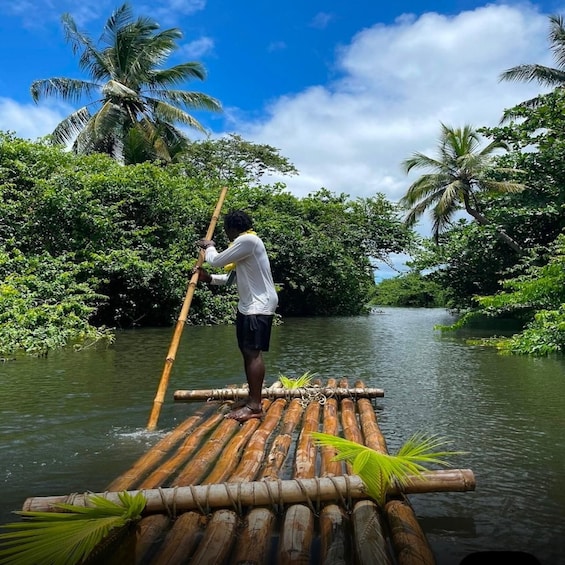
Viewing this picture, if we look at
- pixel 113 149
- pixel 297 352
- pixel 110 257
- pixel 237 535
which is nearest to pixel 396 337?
pixel 297 352

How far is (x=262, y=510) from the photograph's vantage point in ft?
8.66

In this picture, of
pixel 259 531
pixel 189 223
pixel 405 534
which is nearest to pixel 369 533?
pixel 405 534

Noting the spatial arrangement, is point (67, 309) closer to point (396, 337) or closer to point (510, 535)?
point (396, 337)

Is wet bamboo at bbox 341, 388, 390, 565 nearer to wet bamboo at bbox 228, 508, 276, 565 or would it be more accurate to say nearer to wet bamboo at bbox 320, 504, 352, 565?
wet bamboo at bbox 320, 504, 352, 565

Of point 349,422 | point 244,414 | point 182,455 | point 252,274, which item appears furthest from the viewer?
point 252,274

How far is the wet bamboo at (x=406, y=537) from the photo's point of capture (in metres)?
2.17

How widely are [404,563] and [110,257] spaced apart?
1297 centimetres

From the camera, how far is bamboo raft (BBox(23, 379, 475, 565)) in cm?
223

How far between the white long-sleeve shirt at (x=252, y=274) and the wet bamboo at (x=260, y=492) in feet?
6.90

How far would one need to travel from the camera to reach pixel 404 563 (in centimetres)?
213

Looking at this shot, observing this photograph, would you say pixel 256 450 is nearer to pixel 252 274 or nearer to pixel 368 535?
pixel 368 535

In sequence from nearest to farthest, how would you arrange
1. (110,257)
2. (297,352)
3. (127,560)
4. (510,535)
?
(127,560)
(510,535)
(297,352)
(110,257)

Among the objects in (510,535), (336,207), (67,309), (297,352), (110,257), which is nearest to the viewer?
(510,535)

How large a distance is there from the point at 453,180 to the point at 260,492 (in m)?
22.1
